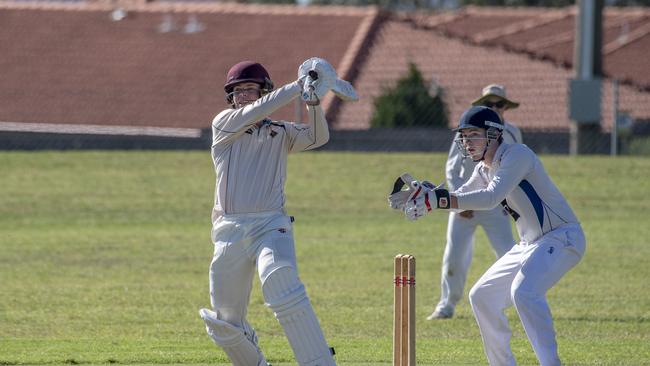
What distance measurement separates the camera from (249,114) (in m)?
8.82

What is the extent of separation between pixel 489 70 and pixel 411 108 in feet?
20.3

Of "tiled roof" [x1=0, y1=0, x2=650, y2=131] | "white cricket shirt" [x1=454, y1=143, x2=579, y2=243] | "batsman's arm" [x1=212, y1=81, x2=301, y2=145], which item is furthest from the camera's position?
"tiled roof" [x1=0, y1=0, x2=650, y2=131]

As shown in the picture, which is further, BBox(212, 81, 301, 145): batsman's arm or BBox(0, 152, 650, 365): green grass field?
BBox(0, 152, 650, 365): green grass field

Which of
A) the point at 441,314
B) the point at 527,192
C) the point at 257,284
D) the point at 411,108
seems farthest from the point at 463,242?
the point at 411,108

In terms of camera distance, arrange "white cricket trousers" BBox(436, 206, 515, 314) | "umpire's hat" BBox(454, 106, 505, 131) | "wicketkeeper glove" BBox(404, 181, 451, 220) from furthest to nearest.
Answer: "white cricket trousers" BBox(436, 206, 515, 314) → "umpire's hat" BBox(454, 106, 505, 131) → "wicketkeeper glove" BBox(404, 181, 451, 220)

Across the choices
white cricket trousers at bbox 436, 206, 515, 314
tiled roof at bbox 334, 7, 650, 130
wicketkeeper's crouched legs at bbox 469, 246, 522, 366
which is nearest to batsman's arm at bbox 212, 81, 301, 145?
wicketkeeper's crouched legs at bbox 469, 246, 522, 366

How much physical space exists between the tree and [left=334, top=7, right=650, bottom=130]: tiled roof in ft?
3.75

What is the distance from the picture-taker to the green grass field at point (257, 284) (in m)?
12.2

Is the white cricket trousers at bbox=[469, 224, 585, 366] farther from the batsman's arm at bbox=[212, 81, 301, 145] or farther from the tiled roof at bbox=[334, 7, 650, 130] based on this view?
the tiled roof at bbox=[334, 7, 650, 130]

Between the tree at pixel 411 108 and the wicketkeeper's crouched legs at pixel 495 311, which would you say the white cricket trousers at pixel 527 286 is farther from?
the tree at pixel 411 108

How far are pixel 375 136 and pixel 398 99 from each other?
1004mm

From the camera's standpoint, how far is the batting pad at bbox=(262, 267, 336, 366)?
870 cm

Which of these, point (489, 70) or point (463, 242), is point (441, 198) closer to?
point (463, 242)

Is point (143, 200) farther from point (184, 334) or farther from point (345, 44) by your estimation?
point (345, 44)
